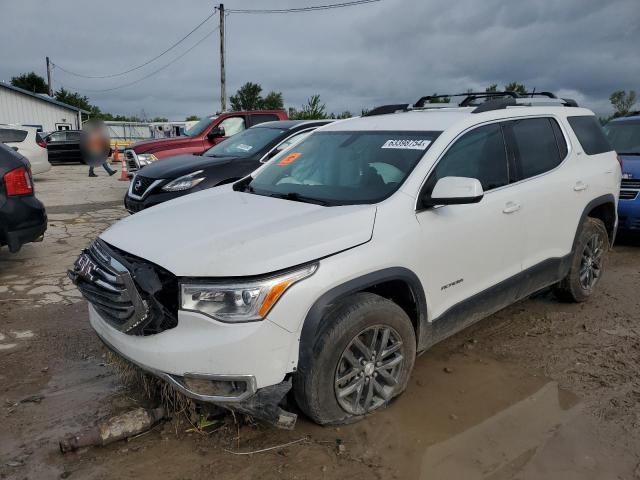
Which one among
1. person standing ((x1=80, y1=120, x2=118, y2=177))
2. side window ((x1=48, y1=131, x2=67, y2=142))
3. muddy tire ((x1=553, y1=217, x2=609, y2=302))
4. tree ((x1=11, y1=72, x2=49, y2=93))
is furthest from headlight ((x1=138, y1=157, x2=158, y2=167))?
tree ((x1=11, y1=72, x2=49, y2=93))

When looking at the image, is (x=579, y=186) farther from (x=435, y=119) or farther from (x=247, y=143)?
(x=247, y=143)

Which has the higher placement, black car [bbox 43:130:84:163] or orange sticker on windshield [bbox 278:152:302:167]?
orange sticker on windshield [bbox 278:152:302:167]

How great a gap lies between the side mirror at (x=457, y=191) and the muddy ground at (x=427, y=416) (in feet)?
4.17

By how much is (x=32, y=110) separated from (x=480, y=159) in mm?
38317

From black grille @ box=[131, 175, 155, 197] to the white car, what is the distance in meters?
8.45

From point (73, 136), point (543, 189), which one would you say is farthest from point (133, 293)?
point (73, 136)

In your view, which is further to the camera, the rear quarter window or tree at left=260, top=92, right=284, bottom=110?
tree at left=260, top=92, right=284, bottom=110

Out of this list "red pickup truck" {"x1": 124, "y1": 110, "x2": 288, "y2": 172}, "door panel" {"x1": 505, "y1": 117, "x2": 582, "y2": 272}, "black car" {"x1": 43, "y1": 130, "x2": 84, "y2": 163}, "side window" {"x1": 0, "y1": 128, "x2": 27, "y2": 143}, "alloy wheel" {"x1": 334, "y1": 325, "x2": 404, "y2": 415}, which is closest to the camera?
"alloy wheel" {"x1": 334, "y1": 325, "x2": 404, "y2": 415}

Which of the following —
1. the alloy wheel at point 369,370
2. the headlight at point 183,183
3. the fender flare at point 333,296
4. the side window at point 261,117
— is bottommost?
the alloy wheel at point 369,370

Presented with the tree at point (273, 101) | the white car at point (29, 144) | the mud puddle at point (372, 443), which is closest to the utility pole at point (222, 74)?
the tree at point (273, 101)

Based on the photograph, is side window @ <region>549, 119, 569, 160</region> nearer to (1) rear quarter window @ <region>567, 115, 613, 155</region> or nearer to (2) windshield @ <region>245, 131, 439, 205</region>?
(1) rear quarter window @ <region>567, 115, 613, 155</region>

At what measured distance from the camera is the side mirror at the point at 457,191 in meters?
3.03

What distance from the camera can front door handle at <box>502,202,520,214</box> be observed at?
12.0 ft

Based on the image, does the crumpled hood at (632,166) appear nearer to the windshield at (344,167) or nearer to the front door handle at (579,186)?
Answer: the front door handle at (579,186)
